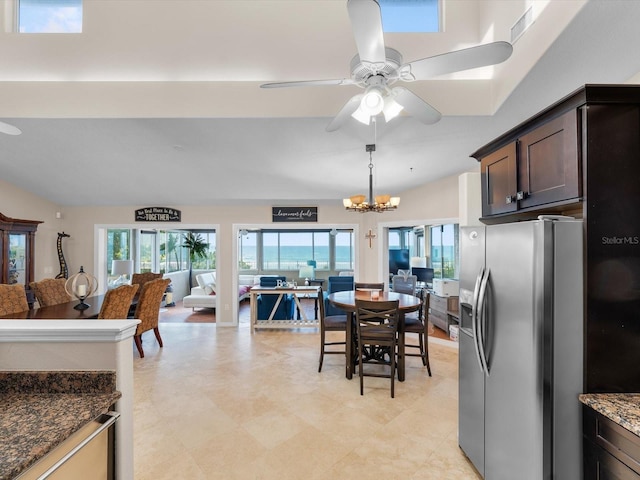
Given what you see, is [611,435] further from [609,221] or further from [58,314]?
[58,314]

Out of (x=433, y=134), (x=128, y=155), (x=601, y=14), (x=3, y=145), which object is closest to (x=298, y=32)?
(x=433, y=134)

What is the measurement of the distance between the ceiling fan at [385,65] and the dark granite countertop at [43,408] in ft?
5.35

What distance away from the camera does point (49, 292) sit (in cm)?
394

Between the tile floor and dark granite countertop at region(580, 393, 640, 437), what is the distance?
1035 mm

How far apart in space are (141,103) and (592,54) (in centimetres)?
334

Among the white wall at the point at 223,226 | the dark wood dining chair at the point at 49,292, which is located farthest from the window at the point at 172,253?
the dark wood dining chair at the point at 49,292

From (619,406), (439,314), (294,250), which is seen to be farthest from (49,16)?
(294,250)

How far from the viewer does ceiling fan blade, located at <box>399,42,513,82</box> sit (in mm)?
1372

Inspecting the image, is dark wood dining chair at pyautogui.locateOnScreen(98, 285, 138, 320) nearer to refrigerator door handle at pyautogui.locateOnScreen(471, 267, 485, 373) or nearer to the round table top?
the round table top

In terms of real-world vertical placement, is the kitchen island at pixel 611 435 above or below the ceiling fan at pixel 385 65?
below

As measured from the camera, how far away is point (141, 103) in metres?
2.74

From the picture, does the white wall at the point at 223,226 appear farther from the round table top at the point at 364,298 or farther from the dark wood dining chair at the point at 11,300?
the dark wood dining chair at the point at 11,300

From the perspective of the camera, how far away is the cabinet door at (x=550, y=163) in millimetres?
1460

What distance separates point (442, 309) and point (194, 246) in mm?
7198
